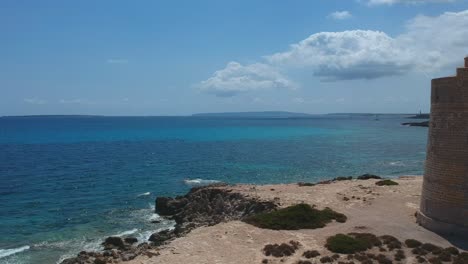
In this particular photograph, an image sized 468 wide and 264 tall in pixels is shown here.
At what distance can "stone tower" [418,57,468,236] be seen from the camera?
83.1 feet

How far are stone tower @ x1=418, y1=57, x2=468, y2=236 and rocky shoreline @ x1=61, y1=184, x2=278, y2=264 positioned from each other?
11.8 meters

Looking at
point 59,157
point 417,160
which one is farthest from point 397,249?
point 59,157

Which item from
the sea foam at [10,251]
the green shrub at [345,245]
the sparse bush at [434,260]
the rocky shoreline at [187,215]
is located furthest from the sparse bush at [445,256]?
the sea foam at [10,251]

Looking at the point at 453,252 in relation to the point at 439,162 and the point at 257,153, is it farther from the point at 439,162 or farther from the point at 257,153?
the point at 257,153

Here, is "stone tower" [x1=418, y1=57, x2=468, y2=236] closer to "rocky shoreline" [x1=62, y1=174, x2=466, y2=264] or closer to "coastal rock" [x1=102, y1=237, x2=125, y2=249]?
"rocky shoreline" [x1=62, y1=174, x2=466, y2=264]

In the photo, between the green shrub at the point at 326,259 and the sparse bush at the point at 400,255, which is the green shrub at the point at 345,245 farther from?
the sparse bush at the point at 400,255

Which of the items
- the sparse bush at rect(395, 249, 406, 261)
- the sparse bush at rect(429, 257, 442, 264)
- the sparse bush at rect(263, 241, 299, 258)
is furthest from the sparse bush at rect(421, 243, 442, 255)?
the sparse bush at rect(263, 241, 299, 258)

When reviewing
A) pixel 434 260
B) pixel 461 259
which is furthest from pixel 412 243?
pixel 461 259

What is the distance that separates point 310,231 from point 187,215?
1655 cm

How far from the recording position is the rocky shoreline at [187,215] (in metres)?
30.0

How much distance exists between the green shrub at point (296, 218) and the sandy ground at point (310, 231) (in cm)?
70

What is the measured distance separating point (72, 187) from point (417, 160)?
55601 mm

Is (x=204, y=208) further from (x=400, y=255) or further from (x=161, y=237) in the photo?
(x=400, y=255)

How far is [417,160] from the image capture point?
7944 centimetres
